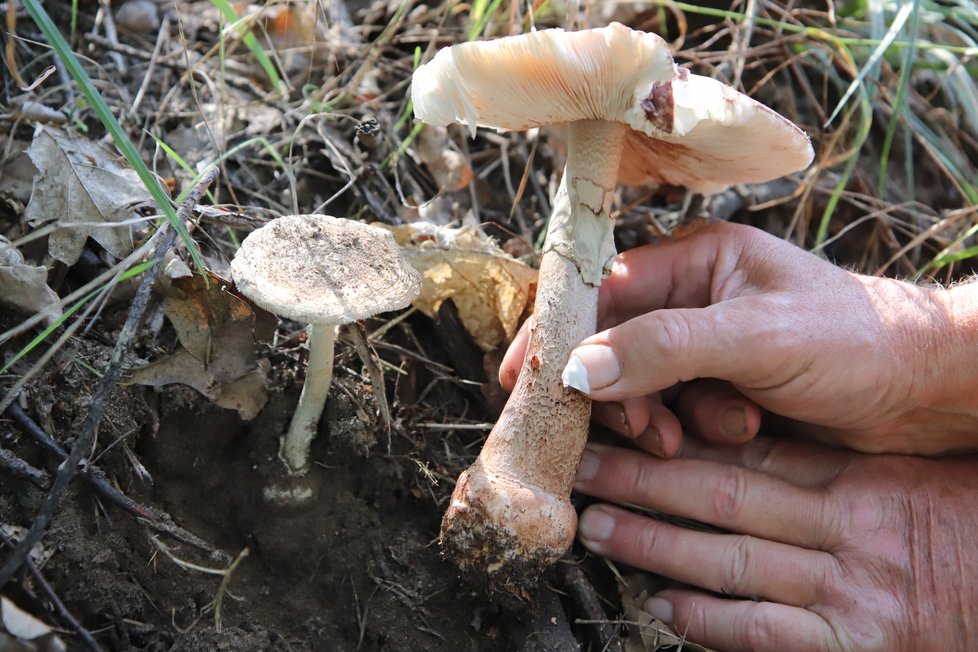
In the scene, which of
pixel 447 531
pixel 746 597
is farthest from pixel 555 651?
pixel 746 597

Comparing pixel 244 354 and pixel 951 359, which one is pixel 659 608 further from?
pixel 244 354

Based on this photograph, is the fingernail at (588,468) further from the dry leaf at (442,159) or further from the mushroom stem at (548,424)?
the dry leaf at (442,159)

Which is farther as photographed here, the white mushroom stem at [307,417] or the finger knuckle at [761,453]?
the finger knuckle at [761,453]

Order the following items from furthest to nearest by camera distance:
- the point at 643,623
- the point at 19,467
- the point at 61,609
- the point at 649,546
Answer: the point at 649,546, the point at 643,623, the point at 19,467, the point at 61,609

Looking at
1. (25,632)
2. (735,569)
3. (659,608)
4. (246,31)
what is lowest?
(659,608)

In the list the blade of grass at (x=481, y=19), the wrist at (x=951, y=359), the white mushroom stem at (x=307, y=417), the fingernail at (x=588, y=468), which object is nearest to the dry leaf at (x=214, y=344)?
the white mushroom stem at (x=307, y=417)

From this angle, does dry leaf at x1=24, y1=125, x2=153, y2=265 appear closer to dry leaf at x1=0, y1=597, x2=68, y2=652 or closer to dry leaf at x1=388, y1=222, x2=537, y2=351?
dry leaf at x1=388, y1=222, x2=537, y2=351

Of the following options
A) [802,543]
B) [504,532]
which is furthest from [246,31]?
[802,543]
